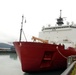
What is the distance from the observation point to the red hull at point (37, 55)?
1375cm

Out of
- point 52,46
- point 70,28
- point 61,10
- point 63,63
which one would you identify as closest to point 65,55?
point 63,63

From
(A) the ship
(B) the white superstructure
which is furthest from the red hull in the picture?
(B) the white superstructure

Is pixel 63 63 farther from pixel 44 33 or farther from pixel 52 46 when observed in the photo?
pixel 44 33

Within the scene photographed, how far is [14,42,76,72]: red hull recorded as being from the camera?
13750 millimetres

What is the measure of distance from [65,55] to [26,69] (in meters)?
4.29

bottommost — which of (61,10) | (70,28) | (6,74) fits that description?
(6,74)

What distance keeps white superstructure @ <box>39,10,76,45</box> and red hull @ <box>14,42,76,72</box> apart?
4.51m

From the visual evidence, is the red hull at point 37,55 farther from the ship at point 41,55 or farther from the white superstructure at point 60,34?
the white superstructure at point 60,34

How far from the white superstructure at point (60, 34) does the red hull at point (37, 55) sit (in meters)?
4.51

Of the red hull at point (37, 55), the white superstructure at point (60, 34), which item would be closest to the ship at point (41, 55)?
the red hull at point (37, 55)

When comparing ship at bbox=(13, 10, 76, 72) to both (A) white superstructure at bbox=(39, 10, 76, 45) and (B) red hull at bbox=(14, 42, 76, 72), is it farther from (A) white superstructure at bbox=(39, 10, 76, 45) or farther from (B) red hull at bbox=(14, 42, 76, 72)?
(A) white superstructure at bbox=(39, 10, 76, 45)

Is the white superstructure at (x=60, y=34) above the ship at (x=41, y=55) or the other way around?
above

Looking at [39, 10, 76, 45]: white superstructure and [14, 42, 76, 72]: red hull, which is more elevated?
[39, 10, 76, 45]: white superstructure

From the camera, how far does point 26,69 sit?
13812mm
